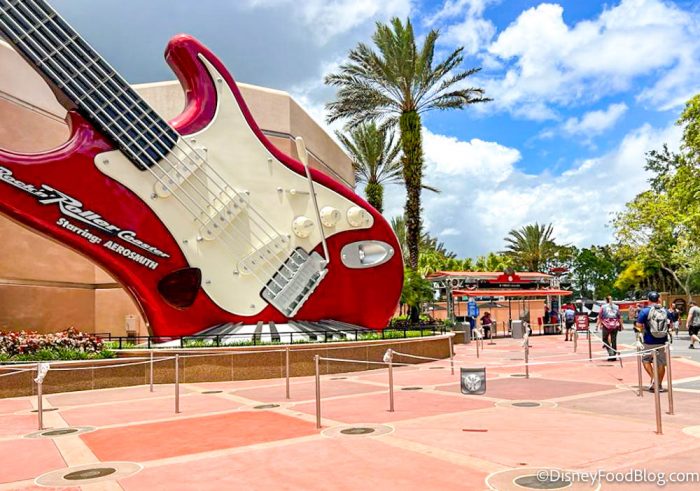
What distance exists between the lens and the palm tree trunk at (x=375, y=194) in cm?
3431

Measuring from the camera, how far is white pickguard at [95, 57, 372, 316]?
15078 mm

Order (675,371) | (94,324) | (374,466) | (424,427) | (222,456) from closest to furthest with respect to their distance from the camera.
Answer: (374,466) < (222,456) < (424,427) < (675,371) < (94,324)

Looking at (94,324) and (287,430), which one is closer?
(287,430)

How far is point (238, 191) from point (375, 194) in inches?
737

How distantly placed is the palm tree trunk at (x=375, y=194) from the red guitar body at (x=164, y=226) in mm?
15819

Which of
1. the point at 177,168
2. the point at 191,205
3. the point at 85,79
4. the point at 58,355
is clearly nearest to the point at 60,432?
the point at 58,355

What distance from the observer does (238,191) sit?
1631cm

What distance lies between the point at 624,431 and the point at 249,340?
9756 millimetres

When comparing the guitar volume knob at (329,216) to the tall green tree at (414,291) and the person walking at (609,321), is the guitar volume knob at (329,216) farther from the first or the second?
the tall green tree at (414,291)

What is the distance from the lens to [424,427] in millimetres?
7762

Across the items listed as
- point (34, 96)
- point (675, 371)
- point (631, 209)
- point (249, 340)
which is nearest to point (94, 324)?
point (34, 96)

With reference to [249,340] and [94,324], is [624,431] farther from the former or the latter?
[94,324]

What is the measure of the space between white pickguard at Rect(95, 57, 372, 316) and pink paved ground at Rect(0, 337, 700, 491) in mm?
4283

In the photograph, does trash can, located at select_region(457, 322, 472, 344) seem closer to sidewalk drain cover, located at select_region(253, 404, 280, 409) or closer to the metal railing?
the metal railing
